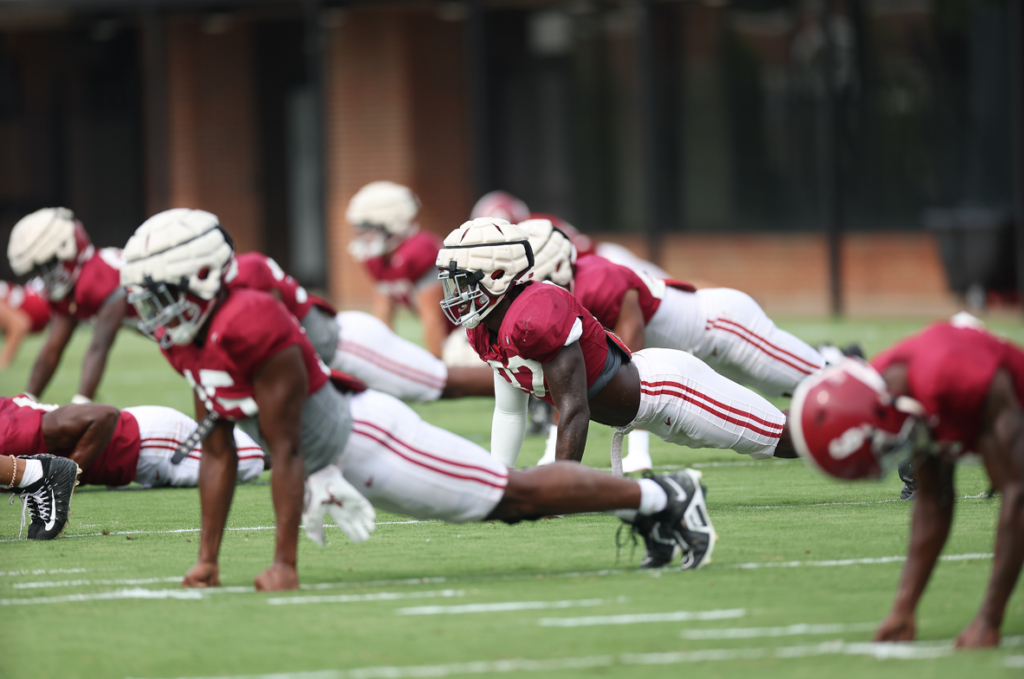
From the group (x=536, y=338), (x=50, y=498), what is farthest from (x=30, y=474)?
(x=536, y=338)

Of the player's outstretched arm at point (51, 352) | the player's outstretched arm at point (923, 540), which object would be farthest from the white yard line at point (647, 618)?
the player's outstretched arm at point (51, 352)

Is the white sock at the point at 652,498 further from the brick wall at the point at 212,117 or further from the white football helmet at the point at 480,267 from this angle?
the brick wall at the point at 212,117

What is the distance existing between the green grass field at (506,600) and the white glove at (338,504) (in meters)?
0.26

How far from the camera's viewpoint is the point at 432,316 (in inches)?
465

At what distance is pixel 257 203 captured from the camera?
22.5 metres

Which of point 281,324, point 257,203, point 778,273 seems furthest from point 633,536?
point 257,203

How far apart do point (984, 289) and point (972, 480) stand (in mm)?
10156

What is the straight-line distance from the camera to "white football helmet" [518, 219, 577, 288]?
292 inches

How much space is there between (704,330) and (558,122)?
43.1 ft

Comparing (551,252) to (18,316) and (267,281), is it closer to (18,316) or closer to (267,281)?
(267,281)

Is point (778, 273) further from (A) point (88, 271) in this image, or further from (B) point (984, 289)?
(A) point (88, 271)

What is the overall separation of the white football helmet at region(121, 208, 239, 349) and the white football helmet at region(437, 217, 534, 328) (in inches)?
45.8

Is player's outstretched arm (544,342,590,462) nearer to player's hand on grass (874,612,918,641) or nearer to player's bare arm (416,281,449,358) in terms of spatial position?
player's hand on grass (874,612,918,641)

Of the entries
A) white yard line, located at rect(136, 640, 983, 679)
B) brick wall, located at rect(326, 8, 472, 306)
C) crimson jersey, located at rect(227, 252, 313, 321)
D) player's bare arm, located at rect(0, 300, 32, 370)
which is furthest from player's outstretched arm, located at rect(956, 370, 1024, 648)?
brick wall, located at rect(326, 8, 472, 306)
